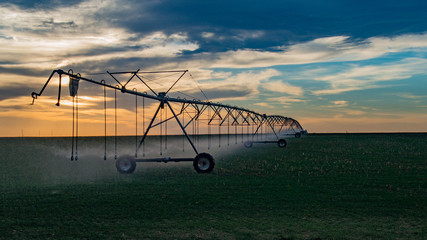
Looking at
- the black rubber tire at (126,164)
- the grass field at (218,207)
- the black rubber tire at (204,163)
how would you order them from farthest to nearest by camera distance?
1. the black rubber tire at (126,164)
2. the black rubber tire at (204,163)
3. the grass field at (218,207)

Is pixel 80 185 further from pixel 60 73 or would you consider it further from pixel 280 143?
pixel 280 143

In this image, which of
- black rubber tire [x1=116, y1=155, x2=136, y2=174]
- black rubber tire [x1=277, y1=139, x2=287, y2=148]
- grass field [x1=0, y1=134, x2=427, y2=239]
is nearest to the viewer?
grass field [x1=0, y1=134, x2=427, y2=239]

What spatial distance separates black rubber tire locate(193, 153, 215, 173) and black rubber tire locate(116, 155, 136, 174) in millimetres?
3820

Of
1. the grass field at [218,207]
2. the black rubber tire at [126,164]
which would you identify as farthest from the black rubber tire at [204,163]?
the black rubber tire at [126,164]

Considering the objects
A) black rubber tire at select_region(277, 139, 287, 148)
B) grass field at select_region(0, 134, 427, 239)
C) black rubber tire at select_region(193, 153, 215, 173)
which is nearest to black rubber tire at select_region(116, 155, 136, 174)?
grass field at select_region(0, 134, 427, 239)

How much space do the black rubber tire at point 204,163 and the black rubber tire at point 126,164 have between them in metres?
3.82

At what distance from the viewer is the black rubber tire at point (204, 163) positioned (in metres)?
Answer: 23.0

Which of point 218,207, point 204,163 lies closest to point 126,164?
point 204,163

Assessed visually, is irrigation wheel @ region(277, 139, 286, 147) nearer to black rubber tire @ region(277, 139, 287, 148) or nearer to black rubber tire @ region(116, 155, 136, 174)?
black rubber tire @ region(277, 139, 287, 148)

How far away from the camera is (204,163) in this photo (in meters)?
23.2

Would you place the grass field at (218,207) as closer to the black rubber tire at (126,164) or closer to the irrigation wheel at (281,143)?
the black rubber tire at (126,164)

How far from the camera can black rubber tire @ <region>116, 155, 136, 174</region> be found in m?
23.8

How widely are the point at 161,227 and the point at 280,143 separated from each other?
147ft

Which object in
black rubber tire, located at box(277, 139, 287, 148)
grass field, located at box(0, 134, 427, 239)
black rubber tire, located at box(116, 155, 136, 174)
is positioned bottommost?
grass field, located at box(0, 134, 427, 239)
